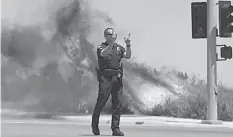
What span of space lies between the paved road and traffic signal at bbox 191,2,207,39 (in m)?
2.10

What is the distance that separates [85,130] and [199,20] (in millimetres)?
3820

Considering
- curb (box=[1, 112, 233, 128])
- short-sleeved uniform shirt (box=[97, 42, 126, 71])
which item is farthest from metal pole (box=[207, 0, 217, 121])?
short-sleeved uniform shirt (box=[97, 42, 126, 71])

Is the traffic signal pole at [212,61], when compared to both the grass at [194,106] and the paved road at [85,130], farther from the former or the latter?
the grass at [194,106]

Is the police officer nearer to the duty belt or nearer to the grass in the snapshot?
the duty belt

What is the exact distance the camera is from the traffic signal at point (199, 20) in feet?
60.2

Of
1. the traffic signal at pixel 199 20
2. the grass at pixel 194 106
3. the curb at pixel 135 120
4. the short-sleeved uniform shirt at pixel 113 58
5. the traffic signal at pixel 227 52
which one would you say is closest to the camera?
the short-sleeved uniform shirt at pixel 113 58

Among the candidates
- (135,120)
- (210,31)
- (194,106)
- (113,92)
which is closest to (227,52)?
(210,31)

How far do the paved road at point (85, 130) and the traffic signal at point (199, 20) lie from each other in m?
2.10

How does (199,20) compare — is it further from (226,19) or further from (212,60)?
(212,60)

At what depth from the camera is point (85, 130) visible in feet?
54.9

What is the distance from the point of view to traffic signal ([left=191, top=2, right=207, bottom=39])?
18.3 meters

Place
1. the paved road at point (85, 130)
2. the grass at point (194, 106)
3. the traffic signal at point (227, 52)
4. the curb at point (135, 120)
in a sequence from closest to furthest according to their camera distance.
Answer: the paved road at point (85, 130)
the traffic signal at point (227, 52)
the curb at point (135, 120)
the grass at point (194, 106)

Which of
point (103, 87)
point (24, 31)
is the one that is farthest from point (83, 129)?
point (24, 31)

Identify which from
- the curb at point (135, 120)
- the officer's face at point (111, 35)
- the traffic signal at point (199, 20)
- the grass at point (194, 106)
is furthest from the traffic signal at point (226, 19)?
the officer's face at point (111, 35)
